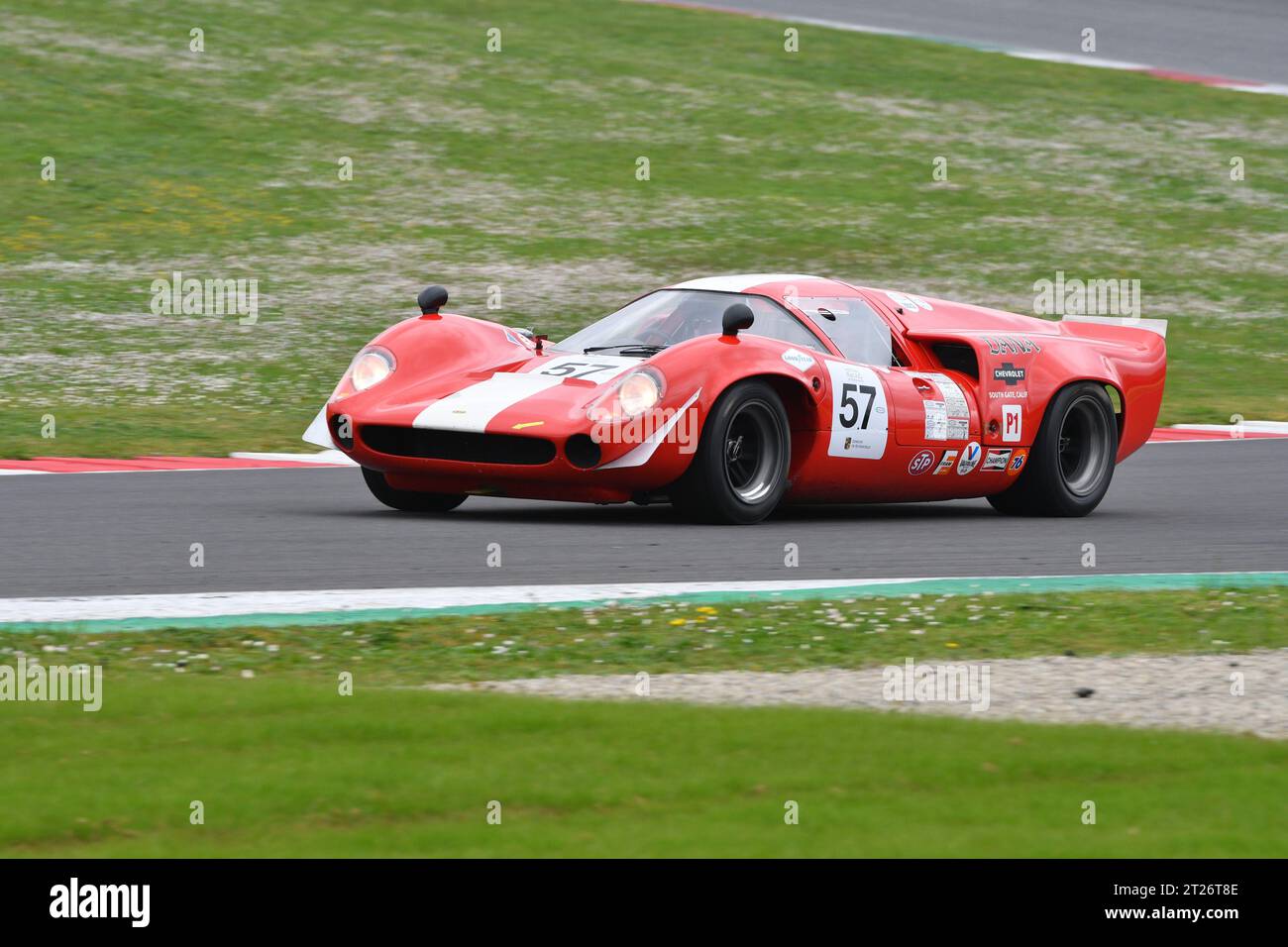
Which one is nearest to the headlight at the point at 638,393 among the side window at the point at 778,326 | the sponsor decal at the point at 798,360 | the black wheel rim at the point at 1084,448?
the sponsor decal at the point at 798,360

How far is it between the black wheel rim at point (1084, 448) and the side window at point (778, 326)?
5.61 feet

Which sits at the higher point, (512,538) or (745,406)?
(745,406)

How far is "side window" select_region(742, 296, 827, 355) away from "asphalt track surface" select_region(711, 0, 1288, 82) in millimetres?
20673

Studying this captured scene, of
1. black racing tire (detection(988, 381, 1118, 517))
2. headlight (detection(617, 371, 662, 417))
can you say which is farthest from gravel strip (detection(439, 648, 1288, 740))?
black racing tire (detection(988, 381, 1118, 517))

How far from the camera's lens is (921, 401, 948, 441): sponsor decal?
10.2 m

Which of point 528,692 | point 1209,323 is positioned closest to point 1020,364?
point 528,692

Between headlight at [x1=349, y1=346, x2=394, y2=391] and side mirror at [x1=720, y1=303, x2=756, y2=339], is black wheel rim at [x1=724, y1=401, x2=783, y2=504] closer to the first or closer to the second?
side mirror at [x1=720, y1=303, x2=756, y2=339]

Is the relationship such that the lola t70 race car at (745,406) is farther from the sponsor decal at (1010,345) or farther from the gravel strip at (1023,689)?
the gravel strip at (1023,689)

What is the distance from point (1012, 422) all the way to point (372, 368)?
307 cm

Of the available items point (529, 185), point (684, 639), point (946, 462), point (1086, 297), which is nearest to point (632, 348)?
point (946, 462)

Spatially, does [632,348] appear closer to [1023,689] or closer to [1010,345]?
[1010,345]

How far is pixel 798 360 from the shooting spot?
968cm
